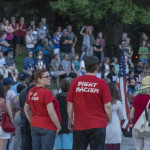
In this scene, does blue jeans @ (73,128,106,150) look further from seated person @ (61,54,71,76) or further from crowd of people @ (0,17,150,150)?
seated person @ (61,54,71,76)

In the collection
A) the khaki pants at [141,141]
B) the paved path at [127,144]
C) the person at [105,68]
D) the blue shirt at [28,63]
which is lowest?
the paved path at [127,144]

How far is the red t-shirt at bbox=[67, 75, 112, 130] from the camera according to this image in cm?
611

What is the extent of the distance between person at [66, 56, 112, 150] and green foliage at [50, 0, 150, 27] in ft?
47.4

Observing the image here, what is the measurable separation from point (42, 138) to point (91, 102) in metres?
1.04

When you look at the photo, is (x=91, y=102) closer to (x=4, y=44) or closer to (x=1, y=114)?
(x=1, y=114)

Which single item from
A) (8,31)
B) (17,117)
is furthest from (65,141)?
(8,31)

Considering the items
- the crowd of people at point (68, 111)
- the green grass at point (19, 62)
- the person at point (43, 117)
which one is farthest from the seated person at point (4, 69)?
the person at point (43, 117)

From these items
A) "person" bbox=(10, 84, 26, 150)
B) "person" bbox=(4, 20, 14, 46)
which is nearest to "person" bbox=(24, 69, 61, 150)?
"person" bbox=(10, 84, 26, 150)

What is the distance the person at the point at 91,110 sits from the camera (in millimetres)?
6105

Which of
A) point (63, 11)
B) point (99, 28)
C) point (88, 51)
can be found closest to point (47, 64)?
point (88, 51)

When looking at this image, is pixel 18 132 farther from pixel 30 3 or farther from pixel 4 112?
pixel 30 3

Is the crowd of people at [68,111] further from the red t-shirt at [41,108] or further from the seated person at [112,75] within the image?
the seated person at [112,75]

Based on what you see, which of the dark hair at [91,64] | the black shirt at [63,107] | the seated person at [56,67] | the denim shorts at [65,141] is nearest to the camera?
the dark hair at [91,64]

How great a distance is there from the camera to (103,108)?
618cm
